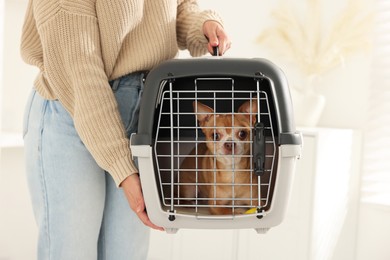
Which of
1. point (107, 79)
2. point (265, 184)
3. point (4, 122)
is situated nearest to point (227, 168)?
point (265, 184)

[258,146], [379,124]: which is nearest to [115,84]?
[258,146]

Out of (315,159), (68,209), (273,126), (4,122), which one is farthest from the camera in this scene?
(4,122)

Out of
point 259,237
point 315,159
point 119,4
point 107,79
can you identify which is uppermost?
point 119,4

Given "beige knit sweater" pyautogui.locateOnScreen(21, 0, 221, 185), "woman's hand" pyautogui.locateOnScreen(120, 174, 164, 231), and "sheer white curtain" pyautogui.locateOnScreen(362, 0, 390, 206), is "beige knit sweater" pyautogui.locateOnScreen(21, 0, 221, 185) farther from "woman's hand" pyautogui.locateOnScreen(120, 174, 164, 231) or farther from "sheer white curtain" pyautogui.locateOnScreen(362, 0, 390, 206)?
"sheer white curtain" pyautogui.locateOnScreen(362, 0, 390, 206)

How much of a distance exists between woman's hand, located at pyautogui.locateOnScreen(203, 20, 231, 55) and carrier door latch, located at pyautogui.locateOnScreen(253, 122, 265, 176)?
9.1 inches

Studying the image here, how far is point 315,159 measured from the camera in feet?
7.25

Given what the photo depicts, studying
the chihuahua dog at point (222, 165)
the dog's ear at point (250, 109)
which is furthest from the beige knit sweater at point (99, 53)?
the dog's ear at point (250, 109)

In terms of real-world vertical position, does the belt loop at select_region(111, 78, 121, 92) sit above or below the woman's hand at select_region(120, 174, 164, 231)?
above

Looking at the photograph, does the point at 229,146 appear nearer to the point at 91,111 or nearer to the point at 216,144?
the point at 216,144

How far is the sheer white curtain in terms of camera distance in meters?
2.44

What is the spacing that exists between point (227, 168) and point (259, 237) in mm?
1399

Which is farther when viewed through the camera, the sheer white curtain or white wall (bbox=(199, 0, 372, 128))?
white wall (bbox=(199, 0, 372, 128))

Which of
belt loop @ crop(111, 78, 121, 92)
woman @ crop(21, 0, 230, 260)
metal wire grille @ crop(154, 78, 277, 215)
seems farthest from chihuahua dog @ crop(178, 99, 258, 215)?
belt loop @ crop(111, 78, 121, 92)

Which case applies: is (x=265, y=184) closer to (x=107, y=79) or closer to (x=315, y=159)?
(x=107, y=79)
